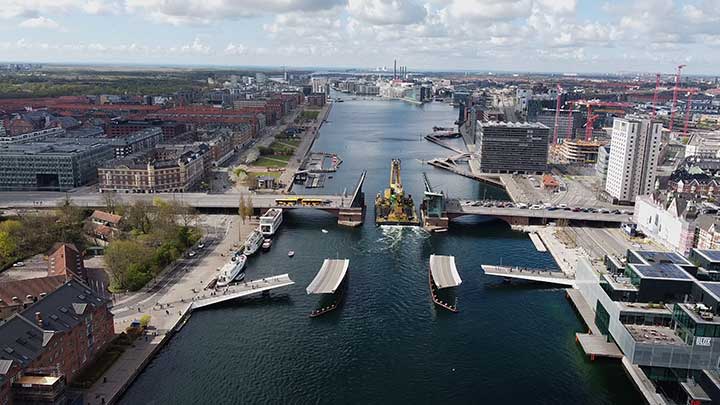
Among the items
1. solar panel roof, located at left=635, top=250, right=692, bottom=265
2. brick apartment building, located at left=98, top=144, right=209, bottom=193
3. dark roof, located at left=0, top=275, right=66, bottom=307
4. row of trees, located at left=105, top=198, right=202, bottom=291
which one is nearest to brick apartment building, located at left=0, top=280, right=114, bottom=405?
dark roof, located at left=0, top=275, right=66, bottom=307

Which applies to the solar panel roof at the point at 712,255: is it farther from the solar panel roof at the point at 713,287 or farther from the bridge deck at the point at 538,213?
the bridge deck at the point at 538,213

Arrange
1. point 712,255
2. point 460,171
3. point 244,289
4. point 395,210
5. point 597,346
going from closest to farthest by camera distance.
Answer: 1. point 597,346
2. point 712,255
3. point 244,289
4. point 395,210
5. point 460,171

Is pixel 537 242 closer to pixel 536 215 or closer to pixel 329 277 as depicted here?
pixel 536 215

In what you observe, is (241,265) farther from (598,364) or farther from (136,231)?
(598,364)

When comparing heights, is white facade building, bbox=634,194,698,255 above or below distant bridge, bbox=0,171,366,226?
above

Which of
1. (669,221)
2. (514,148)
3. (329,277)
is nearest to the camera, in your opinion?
(329,277)

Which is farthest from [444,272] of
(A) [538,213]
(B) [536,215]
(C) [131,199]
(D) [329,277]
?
(C) [131,199]

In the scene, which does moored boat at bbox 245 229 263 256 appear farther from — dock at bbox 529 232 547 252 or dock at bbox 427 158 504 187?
dock at bbox 427 158 504 187

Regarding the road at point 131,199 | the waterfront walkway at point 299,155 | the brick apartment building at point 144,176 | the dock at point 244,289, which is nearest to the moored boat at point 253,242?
the dock at point 244,289
